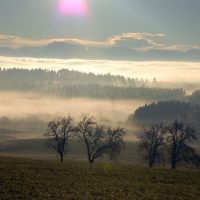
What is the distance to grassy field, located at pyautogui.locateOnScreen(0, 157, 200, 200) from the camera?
3831 centimetres

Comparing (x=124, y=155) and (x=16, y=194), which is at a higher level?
(x=16, y=194)

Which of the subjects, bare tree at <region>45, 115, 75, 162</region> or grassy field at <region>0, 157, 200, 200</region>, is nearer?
grassy field at <region>0, 157, 200, 200</region>

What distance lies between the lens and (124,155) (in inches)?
7869

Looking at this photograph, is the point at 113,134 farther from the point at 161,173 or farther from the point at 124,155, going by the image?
the point at 124,155

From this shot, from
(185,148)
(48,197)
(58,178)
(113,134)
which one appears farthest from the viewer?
(113,134)

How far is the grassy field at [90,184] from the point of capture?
38.3 meters

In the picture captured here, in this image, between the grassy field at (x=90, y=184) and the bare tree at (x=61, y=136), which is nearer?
the grassy field at (x=90, y=184)

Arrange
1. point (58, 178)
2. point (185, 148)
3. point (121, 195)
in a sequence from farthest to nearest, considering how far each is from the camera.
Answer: point (185, 148) < point (58, 178) < point (121, 195)

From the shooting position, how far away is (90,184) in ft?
145

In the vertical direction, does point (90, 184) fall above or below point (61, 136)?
below

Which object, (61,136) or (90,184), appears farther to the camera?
(61,136)

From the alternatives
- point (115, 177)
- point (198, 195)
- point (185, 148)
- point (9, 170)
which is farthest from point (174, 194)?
point (185, 148)

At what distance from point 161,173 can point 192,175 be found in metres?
4.45

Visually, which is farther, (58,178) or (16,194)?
(58,178)
